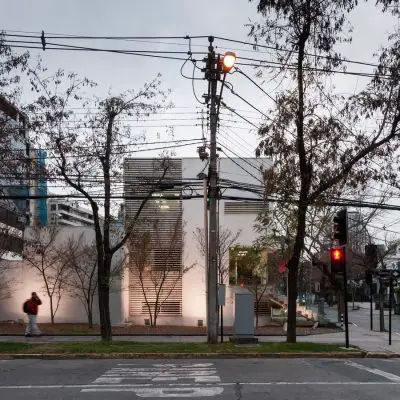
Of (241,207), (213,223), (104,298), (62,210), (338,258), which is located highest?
(62,210)

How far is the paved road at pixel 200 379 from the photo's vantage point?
30.9 feet

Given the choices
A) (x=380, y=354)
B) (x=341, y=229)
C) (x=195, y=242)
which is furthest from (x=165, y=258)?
(x=380, y=354)

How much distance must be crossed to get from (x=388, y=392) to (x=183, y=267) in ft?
72.7

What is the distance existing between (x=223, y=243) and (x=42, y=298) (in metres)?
9.65

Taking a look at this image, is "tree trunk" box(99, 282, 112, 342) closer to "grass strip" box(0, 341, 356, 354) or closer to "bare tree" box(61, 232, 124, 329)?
"grass strip" box(0, 341, 356, 354)

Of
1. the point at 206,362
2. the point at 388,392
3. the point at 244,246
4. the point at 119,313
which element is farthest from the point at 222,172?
the point at 388,392

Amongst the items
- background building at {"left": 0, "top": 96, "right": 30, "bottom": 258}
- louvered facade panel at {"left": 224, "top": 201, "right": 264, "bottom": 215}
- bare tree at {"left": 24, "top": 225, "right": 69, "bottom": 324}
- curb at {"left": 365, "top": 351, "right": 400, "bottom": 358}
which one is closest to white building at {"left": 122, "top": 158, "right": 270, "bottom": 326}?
louvered facade panel at {"left": 224, "top": 201, "right": 264, "bottom": 215}

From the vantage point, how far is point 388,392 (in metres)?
9.70

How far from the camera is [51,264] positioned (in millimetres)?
30125

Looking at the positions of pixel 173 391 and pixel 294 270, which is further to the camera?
pixel 294 270

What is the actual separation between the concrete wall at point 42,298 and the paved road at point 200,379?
53.1 ft

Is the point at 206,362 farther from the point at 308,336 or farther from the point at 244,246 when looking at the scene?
the point at 244,246

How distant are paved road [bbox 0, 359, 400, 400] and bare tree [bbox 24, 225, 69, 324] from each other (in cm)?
1561

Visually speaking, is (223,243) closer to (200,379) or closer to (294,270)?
(294,270)
